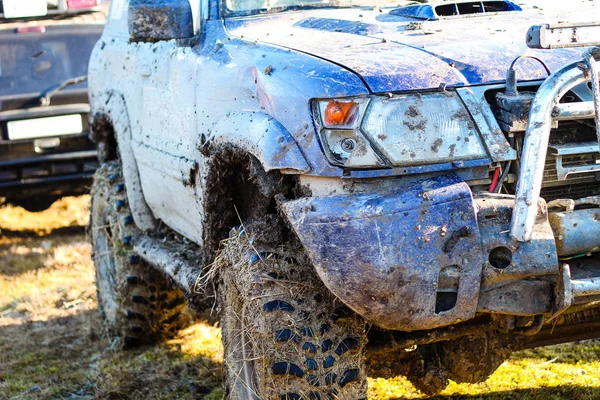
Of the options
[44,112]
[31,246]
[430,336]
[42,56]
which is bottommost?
[31,246]

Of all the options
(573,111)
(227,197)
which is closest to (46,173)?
(227,197)

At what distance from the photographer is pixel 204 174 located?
167 inches

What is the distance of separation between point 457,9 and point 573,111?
1.21 meters

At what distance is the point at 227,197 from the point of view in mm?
4254

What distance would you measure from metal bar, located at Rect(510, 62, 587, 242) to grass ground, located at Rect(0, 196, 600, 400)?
180 cm

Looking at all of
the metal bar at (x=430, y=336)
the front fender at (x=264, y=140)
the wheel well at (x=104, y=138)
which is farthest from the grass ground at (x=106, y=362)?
the front fender at (x=264, y=140)

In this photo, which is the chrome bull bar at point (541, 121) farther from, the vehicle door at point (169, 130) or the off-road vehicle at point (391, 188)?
the vehicle door at point (169, 130)

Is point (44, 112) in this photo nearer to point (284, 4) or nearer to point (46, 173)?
point (46, 173)

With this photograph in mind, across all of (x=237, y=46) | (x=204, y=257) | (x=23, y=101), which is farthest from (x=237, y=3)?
(x=23, y=101)

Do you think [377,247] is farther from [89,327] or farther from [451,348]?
[89,327]

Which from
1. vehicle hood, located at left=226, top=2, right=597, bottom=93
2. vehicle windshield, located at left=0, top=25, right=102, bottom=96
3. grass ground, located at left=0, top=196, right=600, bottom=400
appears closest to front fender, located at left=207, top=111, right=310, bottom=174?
vehicle hood, located at left=226, top=2, right=597, bottom=93

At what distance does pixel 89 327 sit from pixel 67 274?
1.53m

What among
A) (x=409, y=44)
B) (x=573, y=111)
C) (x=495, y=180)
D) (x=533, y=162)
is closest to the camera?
(x=533, y=162)

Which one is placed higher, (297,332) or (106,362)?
(297,332)
